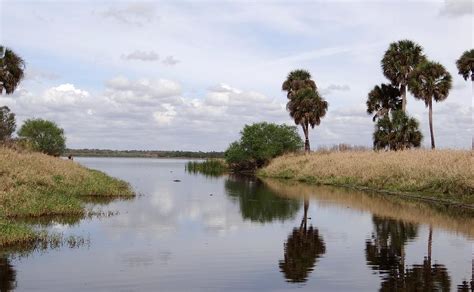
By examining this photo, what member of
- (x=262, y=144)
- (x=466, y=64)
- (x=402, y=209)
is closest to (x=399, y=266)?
(x=402, y=209)

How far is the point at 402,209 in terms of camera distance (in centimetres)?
2786

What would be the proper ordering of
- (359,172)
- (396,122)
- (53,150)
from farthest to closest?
(53,150) < (396,122) < (359,172)

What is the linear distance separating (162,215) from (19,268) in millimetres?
12687

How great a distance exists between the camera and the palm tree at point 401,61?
57.7 meters

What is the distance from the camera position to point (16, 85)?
1891 inches

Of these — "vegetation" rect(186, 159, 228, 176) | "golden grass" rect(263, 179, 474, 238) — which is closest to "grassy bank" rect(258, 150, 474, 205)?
"golden grass" rect(263, 179, 474, 238)

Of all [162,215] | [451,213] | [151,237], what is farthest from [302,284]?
[451,213]

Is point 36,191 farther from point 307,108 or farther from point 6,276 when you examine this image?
point 307,108

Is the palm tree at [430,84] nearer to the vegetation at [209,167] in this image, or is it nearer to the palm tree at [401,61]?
the palm tree at [401,61]

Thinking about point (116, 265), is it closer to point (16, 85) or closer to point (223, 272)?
point (223, 272)

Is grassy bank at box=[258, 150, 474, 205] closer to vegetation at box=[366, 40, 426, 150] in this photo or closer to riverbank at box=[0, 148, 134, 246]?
vegetation at box=[366, 40, 426, 150]

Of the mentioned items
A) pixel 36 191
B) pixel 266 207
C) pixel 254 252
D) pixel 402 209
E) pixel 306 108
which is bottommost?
pixel 254 252

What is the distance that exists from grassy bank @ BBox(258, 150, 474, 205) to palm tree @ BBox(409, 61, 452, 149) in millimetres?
8026

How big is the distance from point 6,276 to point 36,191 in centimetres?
1381
